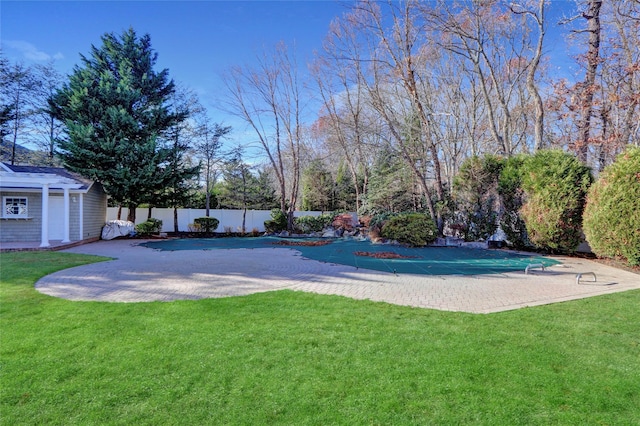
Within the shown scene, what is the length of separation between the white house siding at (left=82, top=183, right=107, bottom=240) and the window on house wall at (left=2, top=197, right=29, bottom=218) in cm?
169

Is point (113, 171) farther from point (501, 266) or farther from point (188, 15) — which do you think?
point (501, 266)

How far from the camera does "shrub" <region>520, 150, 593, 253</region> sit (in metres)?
9.09

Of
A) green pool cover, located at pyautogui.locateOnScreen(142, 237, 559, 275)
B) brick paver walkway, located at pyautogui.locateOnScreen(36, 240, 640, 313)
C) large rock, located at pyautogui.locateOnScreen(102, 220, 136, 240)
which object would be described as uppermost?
large rock, located at pyautogui.locateOnScreen(102, 220, 136, 240)

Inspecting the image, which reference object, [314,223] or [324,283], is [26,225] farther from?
[324,283]

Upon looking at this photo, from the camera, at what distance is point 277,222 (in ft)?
60.1

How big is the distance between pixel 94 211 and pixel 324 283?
12947 millimetres

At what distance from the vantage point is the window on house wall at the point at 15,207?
11758mm

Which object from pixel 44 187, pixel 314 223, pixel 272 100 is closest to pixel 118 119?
pixel 44 187

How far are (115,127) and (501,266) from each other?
16.0 meters

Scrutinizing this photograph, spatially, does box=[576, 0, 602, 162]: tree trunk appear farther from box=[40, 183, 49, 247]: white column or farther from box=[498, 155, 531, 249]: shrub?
box=[40, 183, 49, 247]: white column

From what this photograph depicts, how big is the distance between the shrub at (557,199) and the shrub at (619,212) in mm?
932

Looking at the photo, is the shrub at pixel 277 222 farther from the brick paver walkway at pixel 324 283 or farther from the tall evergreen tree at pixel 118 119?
the brick paver walkway at pixel 324 283

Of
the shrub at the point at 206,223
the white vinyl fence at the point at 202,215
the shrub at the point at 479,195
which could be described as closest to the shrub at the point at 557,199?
the shrub at the point at 479,195

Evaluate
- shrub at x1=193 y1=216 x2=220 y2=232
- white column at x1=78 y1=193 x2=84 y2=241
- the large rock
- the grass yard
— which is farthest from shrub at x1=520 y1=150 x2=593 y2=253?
the large rock
